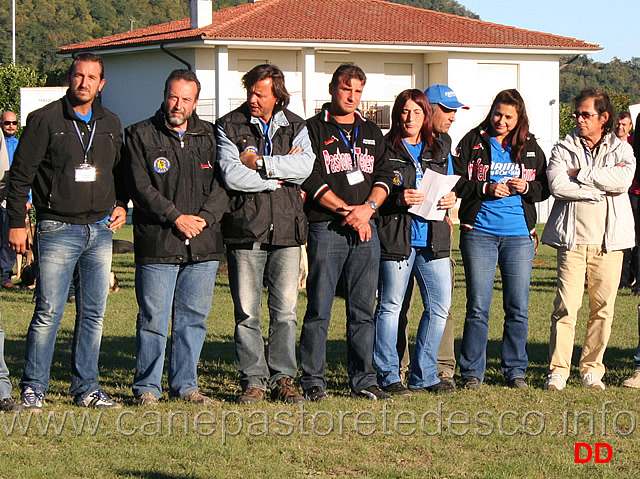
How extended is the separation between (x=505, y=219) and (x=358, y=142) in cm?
132

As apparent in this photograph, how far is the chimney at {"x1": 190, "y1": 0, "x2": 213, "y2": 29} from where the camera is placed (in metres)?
40.5

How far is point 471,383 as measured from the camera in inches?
288

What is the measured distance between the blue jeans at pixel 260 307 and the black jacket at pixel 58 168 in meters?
1.05

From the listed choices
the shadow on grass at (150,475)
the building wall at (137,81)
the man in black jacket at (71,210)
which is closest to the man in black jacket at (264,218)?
the man in black jacket at (71,210)

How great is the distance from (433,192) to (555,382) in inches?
68.9

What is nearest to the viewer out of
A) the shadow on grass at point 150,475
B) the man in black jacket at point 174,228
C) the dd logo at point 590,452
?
the shadow on grass at point 150,475

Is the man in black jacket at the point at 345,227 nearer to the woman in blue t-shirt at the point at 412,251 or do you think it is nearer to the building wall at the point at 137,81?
the woman in blue t-shirt at the point at 412,251

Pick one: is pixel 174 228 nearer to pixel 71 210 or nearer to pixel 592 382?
pixel 71 210

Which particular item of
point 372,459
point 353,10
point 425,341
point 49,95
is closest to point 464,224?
point 425,341

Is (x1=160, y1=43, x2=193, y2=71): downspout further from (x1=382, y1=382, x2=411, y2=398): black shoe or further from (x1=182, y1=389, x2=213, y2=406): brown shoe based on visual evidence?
(x1=182, y1=389, x2=213, y2=406): brown shoe

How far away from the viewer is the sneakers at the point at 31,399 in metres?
6.40

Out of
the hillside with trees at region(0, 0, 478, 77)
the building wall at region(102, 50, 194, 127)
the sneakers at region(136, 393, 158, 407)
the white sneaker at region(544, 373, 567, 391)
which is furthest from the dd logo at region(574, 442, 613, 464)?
the hillside with trees at region(0, 0, 478, 77)

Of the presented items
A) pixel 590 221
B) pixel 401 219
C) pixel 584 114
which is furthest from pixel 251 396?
pixel 584 114

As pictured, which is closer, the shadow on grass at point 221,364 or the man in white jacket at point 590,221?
the man in white jacket at point 590,221
